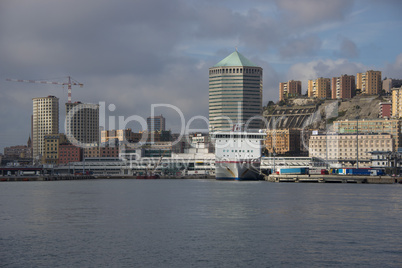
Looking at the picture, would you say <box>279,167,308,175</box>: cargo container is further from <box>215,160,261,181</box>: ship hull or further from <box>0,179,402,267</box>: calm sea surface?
<box>0,179,402,267</box>: calm sea surface

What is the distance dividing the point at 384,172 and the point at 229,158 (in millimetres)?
35814

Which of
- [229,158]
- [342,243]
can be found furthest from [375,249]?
[229,158]

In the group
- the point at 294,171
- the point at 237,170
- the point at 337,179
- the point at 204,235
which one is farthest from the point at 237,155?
the point at 204,235

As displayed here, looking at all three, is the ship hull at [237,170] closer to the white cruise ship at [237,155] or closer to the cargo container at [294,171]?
the white cruise ship at [237,155]

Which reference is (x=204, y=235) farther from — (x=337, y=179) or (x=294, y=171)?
(x=294, y=171)

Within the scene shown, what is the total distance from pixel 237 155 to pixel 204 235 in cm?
9419

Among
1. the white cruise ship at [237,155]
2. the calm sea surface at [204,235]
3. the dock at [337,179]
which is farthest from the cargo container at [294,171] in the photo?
the calm sea surface at [204,235]

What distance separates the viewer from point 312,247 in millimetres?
37125

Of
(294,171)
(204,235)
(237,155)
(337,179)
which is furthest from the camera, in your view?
(237,155)

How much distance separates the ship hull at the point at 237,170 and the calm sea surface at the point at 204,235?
227 feet

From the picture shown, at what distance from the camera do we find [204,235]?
4181 cm

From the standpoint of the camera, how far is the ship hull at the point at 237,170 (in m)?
133

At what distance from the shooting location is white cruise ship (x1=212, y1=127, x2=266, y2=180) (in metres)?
134

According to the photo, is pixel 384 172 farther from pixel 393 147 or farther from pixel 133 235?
pixel 133 235
